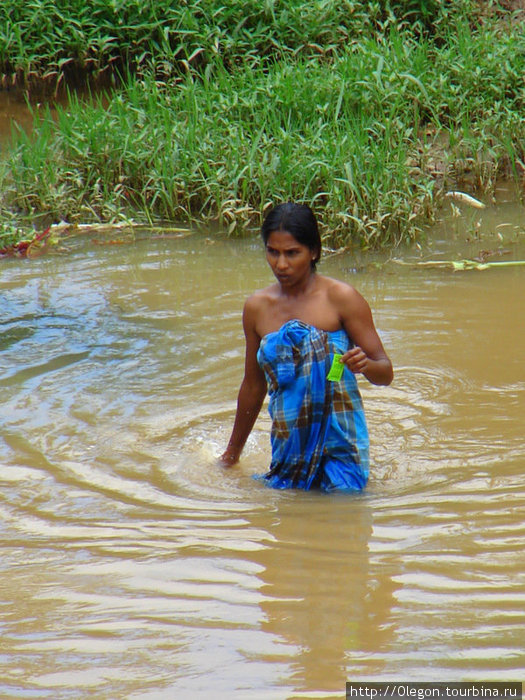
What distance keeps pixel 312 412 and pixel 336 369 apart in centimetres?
24

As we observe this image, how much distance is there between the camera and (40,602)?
8.11 feet

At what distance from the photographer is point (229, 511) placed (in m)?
3.14

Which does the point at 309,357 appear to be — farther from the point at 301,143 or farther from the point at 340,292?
the point at 301,143

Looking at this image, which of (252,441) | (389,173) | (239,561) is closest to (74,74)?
(389,173)

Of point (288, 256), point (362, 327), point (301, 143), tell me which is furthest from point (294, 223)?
point (301, 143)

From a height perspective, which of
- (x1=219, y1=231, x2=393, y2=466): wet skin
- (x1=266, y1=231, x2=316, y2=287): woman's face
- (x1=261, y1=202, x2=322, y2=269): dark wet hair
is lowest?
(x1=219, y1=231, x2=393, y2=466): wet skin

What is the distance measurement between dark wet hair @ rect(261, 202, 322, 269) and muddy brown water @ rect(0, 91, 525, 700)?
3.05 ft

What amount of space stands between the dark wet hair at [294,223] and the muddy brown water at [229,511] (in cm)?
93

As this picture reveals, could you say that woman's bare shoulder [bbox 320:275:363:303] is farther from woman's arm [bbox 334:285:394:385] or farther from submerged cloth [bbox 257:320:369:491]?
submerged cloth [bbox 257:320:369:491]

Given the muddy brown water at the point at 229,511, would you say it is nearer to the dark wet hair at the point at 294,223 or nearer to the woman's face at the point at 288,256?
the woman's face at the point at 288,256

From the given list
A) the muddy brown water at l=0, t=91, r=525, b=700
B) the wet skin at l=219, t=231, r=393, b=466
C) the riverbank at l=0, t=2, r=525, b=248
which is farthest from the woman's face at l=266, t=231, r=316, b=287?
the riverbank at l=0, t=2, r=525, b=248

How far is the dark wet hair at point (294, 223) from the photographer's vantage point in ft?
9.97

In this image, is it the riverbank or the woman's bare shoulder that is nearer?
the woman's bare shoulder

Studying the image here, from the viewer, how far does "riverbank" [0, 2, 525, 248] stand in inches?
267
